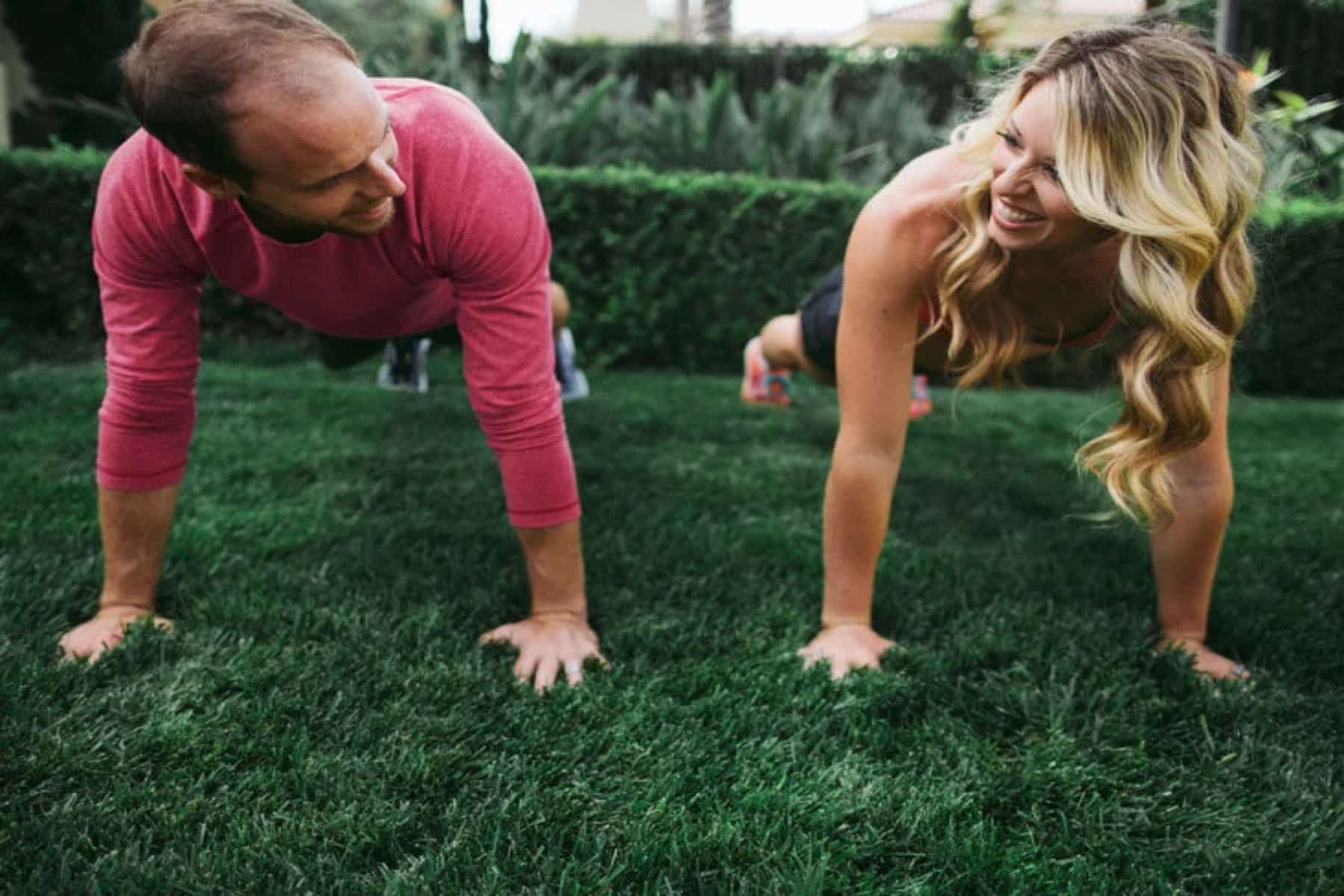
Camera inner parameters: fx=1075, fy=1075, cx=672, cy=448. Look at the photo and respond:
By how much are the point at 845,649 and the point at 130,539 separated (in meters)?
1.47

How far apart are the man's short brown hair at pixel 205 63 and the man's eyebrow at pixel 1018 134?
1.14 metres

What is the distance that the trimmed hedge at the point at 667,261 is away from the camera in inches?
205

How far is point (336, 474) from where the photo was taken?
10.7ft

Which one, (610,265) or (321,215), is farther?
(610,265)

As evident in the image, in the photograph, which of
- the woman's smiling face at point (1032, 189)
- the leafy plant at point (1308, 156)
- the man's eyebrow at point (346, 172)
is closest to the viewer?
the man's eyebrow at point (346, 172)

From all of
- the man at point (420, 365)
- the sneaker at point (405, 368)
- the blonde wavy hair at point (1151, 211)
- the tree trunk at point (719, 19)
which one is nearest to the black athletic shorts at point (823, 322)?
the man at point (420, 365)

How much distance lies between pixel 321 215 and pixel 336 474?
5.38 feet

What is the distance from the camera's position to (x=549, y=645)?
6.93ft

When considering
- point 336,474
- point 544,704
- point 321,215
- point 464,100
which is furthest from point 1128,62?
point 336,474

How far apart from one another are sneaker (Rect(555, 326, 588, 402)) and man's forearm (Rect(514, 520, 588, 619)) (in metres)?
1.91

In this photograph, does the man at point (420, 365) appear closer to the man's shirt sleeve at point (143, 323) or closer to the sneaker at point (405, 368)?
the sneaker at point (405, 368)

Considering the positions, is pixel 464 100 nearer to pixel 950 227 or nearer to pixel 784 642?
pixel 950 227

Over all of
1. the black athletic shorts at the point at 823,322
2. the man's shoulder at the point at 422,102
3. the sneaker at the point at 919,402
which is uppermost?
the man's shoulder at the point at 422,102

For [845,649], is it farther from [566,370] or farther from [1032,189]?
[566,370]
